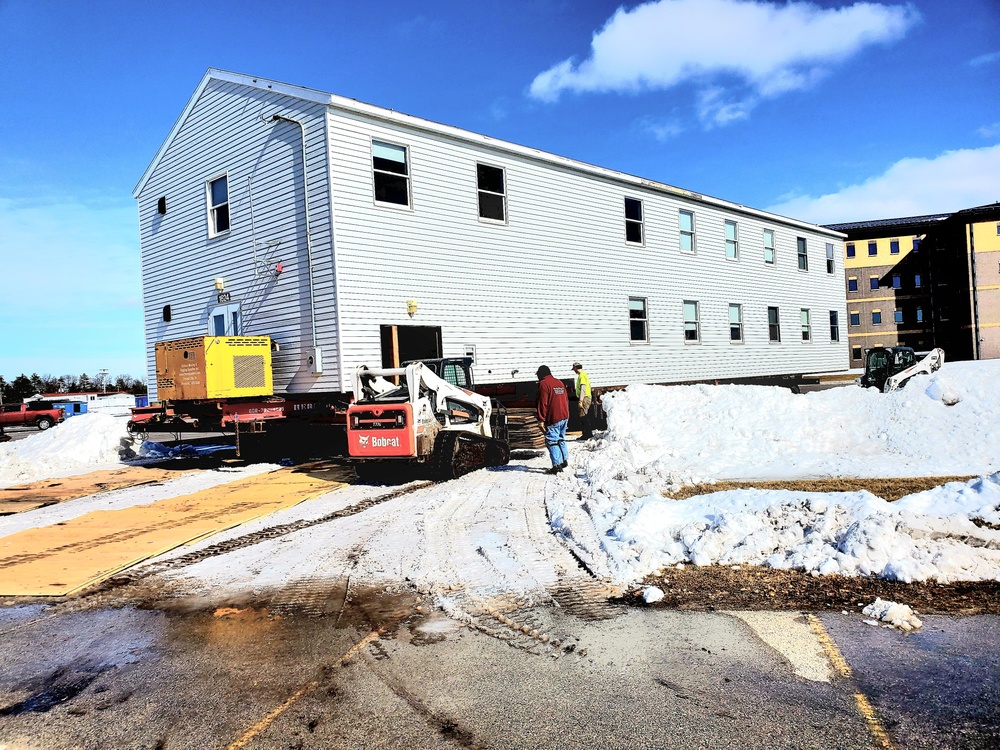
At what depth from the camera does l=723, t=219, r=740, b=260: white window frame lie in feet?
82.6

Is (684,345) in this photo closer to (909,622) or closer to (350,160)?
(350,160)

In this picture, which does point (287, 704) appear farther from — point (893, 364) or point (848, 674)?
point (893, 364)

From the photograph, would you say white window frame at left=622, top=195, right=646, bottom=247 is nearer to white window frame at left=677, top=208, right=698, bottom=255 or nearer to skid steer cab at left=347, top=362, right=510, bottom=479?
white window frame at left=677, top=208, right=698, bottom=255

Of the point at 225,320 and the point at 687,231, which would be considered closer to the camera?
the point at 225,320

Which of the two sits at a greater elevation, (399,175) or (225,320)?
(399,175)

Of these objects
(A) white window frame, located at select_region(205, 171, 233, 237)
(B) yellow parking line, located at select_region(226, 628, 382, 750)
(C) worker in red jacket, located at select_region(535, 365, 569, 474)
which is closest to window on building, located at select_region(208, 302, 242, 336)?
(A) white window frame, located at select_region(205, 171, 233, 237)

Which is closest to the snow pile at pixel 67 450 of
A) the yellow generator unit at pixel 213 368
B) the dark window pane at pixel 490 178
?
the yellow generator unit at pixel 213 368

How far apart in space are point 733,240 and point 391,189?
50.9 ft

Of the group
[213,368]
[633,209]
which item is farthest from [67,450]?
[633,209]

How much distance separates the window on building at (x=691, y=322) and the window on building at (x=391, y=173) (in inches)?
470

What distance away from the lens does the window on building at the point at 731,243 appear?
25219 mm

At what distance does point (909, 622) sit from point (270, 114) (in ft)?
50.9

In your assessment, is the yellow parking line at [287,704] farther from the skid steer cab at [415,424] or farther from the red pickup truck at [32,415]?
the red pickup truck at [32,415]

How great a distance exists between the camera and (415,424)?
10.6m
